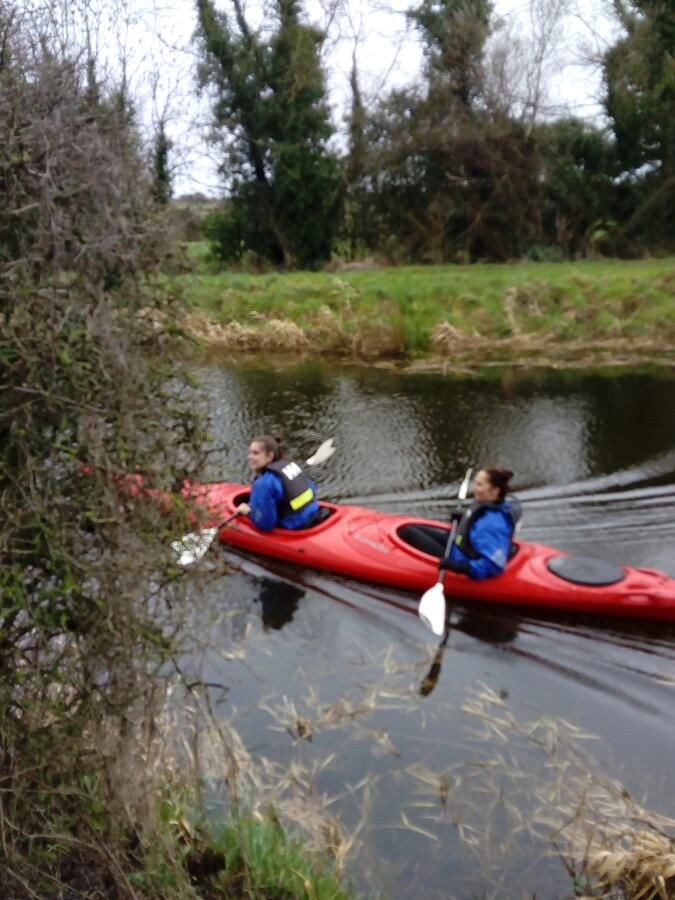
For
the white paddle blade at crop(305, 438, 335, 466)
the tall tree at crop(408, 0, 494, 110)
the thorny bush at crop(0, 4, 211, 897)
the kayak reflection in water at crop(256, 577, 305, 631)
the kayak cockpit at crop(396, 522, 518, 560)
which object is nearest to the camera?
the thorny bush at crop(0, 4, 211, 897)

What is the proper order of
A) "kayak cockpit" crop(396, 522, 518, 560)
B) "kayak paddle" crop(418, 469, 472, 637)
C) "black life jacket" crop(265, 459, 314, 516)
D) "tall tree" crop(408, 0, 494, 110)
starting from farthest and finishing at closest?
"tall tree" crop(408, 0, 494, 110), "black life jacket" crop(265, 459, 314, 516), "kayak cockpit" crop(396, 522, 518, 560), "kayak paddle" crop(418, 469, 472, 637)

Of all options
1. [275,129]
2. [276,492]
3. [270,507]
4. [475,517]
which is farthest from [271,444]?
[275,129]

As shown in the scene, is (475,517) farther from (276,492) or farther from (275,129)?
(275,129)

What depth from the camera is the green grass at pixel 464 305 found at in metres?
14.6

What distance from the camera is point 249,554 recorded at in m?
6.89

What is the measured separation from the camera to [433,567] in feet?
20.1

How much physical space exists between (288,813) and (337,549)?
275 cm

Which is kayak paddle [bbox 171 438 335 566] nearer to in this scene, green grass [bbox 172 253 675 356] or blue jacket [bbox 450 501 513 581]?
blue jacket [bbox 450 501 513 581]

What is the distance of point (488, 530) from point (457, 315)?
955 centimetres

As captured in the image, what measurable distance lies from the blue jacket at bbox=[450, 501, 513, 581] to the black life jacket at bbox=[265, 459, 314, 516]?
1.40 metres

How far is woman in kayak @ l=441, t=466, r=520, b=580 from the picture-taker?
5.88 meters

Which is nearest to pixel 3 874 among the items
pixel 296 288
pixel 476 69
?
pixel 296 288

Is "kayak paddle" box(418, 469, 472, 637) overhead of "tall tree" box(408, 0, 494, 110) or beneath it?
beneath

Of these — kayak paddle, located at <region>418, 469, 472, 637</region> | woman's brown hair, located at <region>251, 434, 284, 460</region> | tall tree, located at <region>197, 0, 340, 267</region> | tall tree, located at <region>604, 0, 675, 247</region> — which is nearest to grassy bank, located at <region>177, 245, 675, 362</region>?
tall tree, located at <region>604, 0, 675, 247</region>
